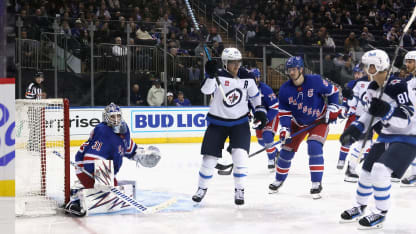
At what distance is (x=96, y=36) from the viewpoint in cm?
980

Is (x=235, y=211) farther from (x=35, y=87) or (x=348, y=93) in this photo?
(x=35, y=87)

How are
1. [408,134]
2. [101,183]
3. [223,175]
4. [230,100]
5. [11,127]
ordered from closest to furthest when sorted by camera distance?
[11,127]
[408,134]
[101,183]
[230,100]
[223,175]

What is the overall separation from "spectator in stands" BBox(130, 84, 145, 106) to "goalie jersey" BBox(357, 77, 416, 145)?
275 inches

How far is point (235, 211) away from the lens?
4.61 m

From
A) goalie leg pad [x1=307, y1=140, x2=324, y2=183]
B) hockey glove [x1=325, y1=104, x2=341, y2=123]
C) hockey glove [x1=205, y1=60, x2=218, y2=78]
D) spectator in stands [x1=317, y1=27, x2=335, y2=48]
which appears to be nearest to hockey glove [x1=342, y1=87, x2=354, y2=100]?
hockey glove [x1=325, y1=104, x2=341, y2=123]

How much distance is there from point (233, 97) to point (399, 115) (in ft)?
4.90

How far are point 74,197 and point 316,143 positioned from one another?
217cm

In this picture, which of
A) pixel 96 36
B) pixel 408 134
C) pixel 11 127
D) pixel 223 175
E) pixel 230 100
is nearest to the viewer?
pixel 11 127

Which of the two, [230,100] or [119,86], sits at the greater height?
[230,100]

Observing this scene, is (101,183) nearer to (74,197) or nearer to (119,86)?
(74,197)

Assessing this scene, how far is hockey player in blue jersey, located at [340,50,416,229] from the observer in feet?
11.8

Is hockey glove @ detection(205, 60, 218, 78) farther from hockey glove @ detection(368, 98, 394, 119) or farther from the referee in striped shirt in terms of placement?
the referee in striped shirt

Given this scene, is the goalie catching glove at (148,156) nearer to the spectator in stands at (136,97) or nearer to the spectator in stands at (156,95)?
the spectator in stands at (136,97)

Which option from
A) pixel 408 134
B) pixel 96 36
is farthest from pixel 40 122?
pixel 96 36
